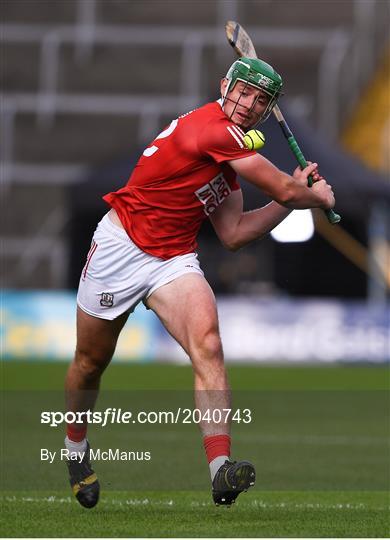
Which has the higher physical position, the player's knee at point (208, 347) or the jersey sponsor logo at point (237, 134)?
the jersey sponsor logo at point (237, 134)

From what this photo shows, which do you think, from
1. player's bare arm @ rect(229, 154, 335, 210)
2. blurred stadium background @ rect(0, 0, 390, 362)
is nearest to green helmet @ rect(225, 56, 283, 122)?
player's bare arm @ rect(229, 154, 335, 210)

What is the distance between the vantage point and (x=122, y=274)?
739 centimetres

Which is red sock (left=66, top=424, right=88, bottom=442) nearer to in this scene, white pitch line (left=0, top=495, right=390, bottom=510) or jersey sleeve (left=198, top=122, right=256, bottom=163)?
white pitch line (left=0, top=495, right=390, bottom=510)

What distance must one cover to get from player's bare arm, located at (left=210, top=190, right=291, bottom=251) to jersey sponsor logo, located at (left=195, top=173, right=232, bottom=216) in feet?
0.64

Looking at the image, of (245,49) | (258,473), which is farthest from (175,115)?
(245,49)

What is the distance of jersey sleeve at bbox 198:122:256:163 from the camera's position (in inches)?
278

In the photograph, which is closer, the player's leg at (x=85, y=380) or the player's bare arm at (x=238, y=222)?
the player's leg at (x=85, y=380)

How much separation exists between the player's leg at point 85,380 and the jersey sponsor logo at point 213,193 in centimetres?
74

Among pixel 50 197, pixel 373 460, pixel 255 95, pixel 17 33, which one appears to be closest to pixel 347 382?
pixel 373 460

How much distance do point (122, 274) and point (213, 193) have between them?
0.65 m

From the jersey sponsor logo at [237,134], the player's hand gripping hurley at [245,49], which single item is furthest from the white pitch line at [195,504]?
the jersey sponsor logo at [237,134]

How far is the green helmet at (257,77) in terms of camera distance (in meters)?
7.14

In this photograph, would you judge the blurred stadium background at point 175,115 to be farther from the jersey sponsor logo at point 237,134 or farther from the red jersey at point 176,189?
the jersey sponsor logo at point 237,134

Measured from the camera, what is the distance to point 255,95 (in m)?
7.18
